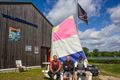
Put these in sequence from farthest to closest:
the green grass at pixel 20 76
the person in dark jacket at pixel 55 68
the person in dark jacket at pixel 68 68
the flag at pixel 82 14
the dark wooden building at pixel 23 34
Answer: the dark wooden building at pixel 23 34 < the green grass at pixel 20 76 < the flag at pixel 82 14 < the person in dark jacket at pixel 68 68 < the person in dark jacket at pixel 55 68

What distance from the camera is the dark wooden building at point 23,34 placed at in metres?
22.6

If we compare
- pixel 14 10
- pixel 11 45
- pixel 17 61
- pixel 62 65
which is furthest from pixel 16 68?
pixel 62 65

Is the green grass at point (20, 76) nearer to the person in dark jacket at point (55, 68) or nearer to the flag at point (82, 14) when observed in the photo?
the person in dark jacket at point (55, 68)

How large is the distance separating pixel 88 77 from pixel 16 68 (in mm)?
9371

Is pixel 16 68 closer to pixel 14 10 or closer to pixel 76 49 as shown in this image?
pixel 14 10

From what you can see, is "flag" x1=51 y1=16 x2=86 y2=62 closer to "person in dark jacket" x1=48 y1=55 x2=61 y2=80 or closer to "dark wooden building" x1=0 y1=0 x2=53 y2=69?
"person in dark jacket" x1=48 y1=55 x2=61 y2=80

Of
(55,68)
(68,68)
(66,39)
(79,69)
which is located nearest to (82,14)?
(66,39)

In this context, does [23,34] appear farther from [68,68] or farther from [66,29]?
[68,68]

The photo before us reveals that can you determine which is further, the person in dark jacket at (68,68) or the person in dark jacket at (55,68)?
the person in dark jacket at (68,68)

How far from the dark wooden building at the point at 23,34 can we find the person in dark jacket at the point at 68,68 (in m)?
8.10

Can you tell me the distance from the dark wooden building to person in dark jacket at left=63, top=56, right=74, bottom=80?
8.10m

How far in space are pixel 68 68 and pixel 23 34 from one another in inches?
437

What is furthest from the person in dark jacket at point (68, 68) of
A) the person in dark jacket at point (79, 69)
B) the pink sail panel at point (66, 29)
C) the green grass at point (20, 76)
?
the green grass at point (20, 76)

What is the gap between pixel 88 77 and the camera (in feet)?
53.6
